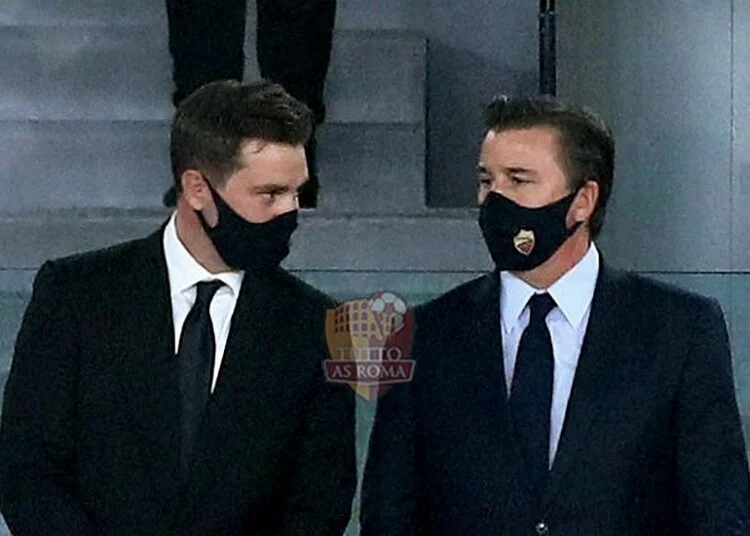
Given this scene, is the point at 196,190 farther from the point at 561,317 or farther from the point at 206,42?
the point at 206,42

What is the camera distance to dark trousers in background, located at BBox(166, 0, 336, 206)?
4.08 m

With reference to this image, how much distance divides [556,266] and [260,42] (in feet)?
5.60

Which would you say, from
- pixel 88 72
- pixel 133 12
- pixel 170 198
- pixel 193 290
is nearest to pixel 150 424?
pixel 193 290

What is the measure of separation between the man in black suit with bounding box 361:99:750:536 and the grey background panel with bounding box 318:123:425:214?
6.12 feet

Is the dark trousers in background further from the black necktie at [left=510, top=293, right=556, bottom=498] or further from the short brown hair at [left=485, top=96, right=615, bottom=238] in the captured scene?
the black necktie at [left=510, top=293, right=556, bottom=498]

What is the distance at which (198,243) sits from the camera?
8.48 ft

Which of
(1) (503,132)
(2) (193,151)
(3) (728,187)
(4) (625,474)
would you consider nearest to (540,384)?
(4) (625,474)

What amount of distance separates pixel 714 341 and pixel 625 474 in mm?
214

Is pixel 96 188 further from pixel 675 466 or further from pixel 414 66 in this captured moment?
pixel 675 466

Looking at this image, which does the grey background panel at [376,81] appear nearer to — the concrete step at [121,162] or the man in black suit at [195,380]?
the concrete step at [121,162]

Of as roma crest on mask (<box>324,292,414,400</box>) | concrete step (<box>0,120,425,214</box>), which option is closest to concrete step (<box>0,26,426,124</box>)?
concrete step (<box>0,120,425,214</box>)

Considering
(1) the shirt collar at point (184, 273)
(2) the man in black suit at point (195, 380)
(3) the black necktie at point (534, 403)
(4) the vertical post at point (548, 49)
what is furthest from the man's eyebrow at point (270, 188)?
(4) the vertical post at point (548, 49)

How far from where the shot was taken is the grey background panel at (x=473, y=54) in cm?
529

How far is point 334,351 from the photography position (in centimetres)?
293
